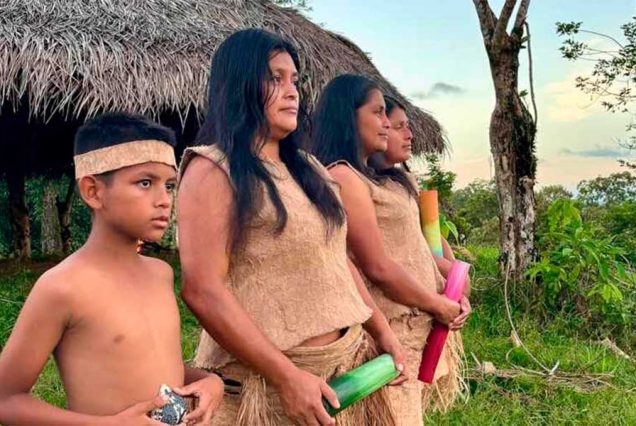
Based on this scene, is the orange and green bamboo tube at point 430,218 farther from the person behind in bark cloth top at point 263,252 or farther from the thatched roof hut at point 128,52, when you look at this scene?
the thatched roof hut at point 128,52

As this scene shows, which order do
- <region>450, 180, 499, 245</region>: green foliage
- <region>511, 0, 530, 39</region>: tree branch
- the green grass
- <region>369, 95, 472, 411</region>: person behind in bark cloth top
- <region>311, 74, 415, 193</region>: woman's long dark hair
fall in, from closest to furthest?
<region>311, 74, 415, 193</region>: woman's long dark hair < <region>369, 95, 472, 411</region>: person behind in bark cloth top < the green grass < <region>511, 0, 530, 39</region>: tree branch < <region>450, 180, 499, 245</region>: green foliage

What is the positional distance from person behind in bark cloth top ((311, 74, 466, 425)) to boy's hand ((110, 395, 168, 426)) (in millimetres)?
726

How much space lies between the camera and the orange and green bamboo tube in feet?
7.36

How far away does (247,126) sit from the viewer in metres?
1.47

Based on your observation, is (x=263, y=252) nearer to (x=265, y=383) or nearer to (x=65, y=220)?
(x=265, y=383)

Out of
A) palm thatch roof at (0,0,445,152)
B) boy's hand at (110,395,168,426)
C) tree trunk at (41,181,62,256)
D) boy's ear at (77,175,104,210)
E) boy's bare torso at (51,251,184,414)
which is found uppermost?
palm thatch roof at (0,0,445,152)

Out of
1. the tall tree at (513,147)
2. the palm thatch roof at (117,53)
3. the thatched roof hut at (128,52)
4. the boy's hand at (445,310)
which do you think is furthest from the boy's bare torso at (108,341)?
the tall tree at (513,147)

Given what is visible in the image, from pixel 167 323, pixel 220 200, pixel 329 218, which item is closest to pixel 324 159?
pixel 329 218

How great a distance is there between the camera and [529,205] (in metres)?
5.55

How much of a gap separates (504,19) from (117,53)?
9.57ft

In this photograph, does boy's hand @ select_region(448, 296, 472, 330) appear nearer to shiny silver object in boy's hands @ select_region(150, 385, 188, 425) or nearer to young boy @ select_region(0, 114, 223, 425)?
young boy @ select_region(0, 114, 223, 425)

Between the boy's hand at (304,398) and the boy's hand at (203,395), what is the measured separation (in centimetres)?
12

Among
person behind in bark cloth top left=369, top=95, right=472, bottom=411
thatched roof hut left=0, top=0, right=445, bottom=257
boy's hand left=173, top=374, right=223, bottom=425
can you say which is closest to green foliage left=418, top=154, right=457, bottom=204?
thatched roof hut left=0, top=0, right=445, bottom=257

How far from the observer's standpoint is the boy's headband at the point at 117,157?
1.26 meters
